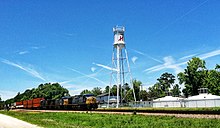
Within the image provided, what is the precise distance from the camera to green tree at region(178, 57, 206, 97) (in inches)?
3568

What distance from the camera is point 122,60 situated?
240 feet

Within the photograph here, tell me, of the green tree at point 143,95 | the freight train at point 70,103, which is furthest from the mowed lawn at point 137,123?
the green tree at point 143,95

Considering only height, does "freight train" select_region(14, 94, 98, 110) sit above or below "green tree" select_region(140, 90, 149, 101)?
below

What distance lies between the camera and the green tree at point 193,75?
297 feet

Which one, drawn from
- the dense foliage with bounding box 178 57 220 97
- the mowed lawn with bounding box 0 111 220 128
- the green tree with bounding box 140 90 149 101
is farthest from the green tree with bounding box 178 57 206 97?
the mowed lawn with bounding box 0 111 220 128

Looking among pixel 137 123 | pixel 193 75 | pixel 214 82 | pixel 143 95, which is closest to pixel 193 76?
pixel 193 75

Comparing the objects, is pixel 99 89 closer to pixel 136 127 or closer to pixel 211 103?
pixel 211 103

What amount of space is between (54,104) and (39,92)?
95716 millimetres

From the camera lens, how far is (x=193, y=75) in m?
91.8

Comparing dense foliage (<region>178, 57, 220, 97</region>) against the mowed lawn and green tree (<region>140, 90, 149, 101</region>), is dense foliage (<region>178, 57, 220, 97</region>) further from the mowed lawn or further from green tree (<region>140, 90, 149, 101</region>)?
the mowed lawn

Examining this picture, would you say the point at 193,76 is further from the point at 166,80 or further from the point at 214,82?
the point at 166,80

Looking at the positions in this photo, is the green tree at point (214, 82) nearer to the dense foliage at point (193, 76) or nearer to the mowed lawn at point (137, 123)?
the dense foliage at point (193, 76)

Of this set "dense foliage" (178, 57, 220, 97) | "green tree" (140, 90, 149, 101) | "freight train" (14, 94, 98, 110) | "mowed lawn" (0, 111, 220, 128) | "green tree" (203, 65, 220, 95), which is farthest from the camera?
"green tree" (140, 90, 149, 101)

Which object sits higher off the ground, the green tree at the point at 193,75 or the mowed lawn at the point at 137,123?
the green tree at the point at 193,75
